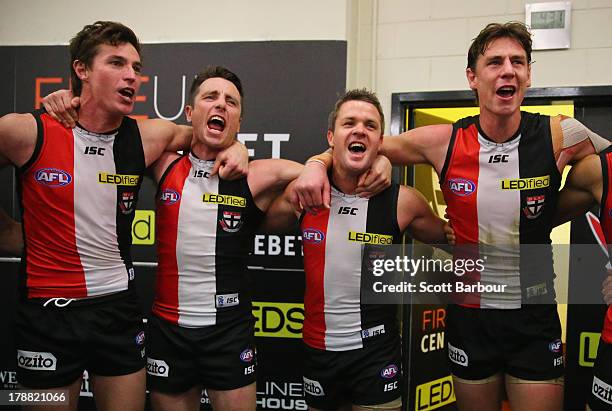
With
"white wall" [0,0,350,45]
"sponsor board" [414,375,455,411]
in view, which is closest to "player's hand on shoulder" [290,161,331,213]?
"white wall" [0,0,350,45]

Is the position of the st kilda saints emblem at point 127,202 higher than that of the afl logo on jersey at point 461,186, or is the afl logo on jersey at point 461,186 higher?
the afl logo on jersey at point 461,186

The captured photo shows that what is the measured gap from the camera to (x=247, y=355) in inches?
87.9

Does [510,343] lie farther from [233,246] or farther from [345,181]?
[233,246]

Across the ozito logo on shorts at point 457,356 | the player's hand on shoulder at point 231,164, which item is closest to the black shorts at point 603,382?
the ozito logo on shorts at point 457,356

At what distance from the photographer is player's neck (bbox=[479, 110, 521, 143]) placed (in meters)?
2.22

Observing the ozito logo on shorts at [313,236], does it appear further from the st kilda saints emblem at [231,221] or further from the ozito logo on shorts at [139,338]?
the ozito logo on shorts at [139,338]

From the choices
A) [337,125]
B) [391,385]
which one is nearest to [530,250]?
[391,385]

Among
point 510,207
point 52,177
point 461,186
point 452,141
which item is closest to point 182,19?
point 52,177

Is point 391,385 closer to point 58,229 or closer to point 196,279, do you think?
point 196,279

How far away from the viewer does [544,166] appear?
215 centimetres

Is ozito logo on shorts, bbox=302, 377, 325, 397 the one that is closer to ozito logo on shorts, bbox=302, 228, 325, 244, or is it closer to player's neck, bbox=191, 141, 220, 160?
ozito logo on shorts, bbox=302, 228, 325, 244

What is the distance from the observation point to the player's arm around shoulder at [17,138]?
2.06 meters

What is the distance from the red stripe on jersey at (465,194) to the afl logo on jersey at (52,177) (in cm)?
142

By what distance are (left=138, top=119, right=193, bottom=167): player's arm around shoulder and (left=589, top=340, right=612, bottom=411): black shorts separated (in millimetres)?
1737
